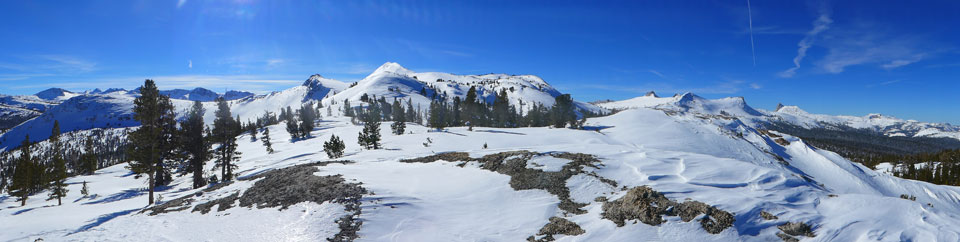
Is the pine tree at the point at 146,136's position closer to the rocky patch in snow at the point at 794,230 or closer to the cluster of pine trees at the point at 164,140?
the cluster of pine trees at the point at 164,140

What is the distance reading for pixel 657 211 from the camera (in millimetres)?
11383

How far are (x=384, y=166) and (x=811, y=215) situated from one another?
70.5 ft

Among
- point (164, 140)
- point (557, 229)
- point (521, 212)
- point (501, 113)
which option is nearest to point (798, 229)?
point (557, 229)

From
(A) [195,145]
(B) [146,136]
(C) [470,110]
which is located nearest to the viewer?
(B) [146,136]

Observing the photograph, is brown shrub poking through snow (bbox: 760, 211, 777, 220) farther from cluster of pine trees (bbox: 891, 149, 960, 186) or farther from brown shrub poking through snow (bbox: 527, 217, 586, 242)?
cluster of pine trees (bbox: 891, 149, 960, 186)

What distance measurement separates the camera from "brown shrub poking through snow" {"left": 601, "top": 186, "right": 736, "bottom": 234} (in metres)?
10.5

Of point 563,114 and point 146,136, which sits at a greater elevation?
point 563,114

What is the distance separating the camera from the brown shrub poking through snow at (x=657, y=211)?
10477 millimetres

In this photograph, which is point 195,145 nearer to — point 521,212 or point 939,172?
point 521,212

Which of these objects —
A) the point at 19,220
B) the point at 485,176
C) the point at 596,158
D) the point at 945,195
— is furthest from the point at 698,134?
the point at 19,220

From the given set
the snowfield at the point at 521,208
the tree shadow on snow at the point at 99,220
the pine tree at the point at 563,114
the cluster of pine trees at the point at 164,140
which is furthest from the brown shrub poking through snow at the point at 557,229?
the pine tree at the point at 563,114

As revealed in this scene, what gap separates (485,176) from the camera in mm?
18969

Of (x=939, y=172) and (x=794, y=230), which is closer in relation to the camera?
(x=794, y=230)

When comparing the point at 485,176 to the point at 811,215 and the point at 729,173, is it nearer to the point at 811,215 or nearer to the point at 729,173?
the point at 729,173
